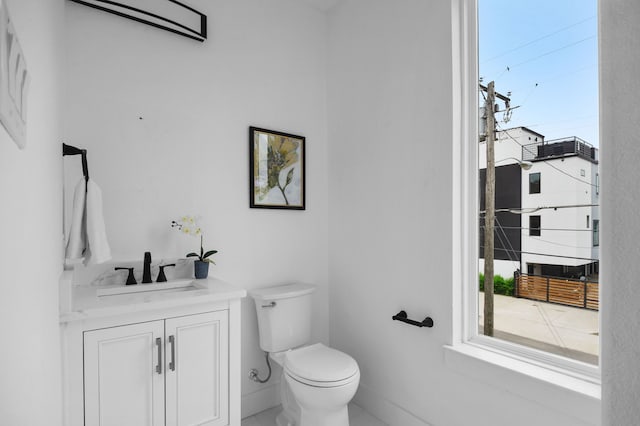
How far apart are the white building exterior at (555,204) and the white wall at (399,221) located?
340 mm

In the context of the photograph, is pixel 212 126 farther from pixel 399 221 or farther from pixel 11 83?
pixel 11 83

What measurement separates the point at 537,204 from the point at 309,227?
1.46 metres

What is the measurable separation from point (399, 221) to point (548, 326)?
91 cm

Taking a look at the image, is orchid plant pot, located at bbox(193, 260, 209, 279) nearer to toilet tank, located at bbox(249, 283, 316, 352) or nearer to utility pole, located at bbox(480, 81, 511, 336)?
toilet tank, located at bbox(249, 283, 316, 352)

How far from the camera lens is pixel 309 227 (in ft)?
8.56

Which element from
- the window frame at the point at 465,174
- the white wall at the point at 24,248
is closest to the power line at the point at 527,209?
the window frame at the point at 465,174

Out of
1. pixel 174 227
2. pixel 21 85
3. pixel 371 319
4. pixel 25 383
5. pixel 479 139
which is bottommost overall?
pixel 371 319

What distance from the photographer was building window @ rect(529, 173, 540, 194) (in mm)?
1731

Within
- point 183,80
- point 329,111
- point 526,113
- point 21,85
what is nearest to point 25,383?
point 21,85

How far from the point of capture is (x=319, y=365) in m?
1.90

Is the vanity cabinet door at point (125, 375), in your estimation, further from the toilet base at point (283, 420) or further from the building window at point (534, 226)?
the building window at point (534, 226)

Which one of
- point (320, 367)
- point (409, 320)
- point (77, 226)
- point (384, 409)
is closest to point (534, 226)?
point (409, 320)

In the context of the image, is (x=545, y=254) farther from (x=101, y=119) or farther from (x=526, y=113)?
(x=101, y=119)

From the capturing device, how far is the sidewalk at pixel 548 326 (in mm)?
1521
